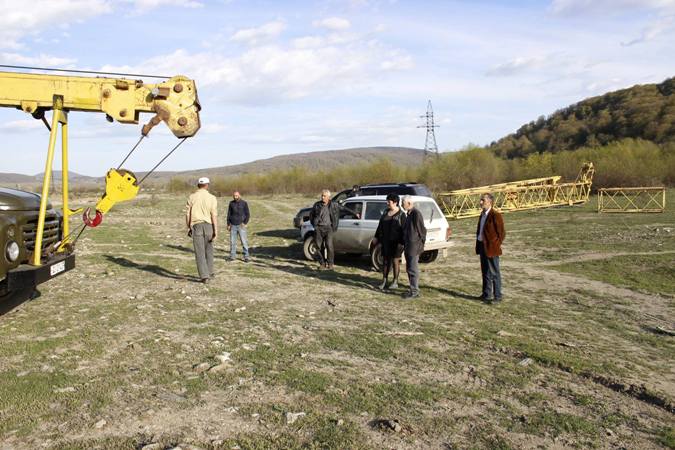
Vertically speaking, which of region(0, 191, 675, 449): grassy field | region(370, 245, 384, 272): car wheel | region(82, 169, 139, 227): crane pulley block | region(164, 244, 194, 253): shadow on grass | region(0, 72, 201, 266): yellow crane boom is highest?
region(0, 72, 201, 266): yellow crane boom

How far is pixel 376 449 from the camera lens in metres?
3.83

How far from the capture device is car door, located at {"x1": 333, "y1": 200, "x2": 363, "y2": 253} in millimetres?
12523

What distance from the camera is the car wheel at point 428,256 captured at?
12.7 meters

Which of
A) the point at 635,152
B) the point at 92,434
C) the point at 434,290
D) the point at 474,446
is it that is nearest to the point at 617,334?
the point at 434,290

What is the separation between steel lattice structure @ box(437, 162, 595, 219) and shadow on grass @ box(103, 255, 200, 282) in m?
18.2

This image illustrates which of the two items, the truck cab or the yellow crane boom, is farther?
the yellow crane boom

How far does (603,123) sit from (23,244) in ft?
267

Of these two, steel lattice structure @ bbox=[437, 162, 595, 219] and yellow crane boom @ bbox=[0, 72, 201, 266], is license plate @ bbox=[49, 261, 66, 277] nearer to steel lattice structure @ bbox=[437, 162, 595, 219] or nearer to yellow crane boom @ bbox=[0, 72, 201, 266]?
yellow crane boom @ bbox=[0, 72, 201, 266]

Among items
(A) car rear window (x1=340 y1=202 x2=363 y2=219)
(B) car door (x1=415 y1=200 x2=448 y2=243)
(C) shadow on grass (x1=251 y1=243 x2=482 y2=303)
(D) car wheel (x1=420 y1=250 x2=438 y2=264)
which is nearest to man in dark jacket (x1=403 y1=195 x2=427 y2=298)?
(C) shadow on grass (x1=251 y1=243 x2=482 y2=303)

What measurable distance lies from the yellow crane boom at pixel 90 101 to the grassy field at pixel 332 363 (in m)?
1.81

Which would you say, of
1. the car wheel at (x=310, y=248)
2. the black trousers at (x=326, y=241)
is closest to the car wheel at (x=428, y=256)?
the black trousers at (x=326, y=241)

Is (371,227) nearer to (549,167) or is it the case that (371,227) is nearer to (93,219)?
(93,219)

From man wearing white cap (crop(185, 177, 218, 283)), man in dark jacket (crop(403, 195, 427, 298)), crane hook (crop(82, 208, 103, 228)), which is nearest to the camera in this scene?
crane hook (crop(82, 208, 103, 228))

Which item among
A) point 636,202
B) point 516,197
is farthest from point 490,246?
point 636,202
